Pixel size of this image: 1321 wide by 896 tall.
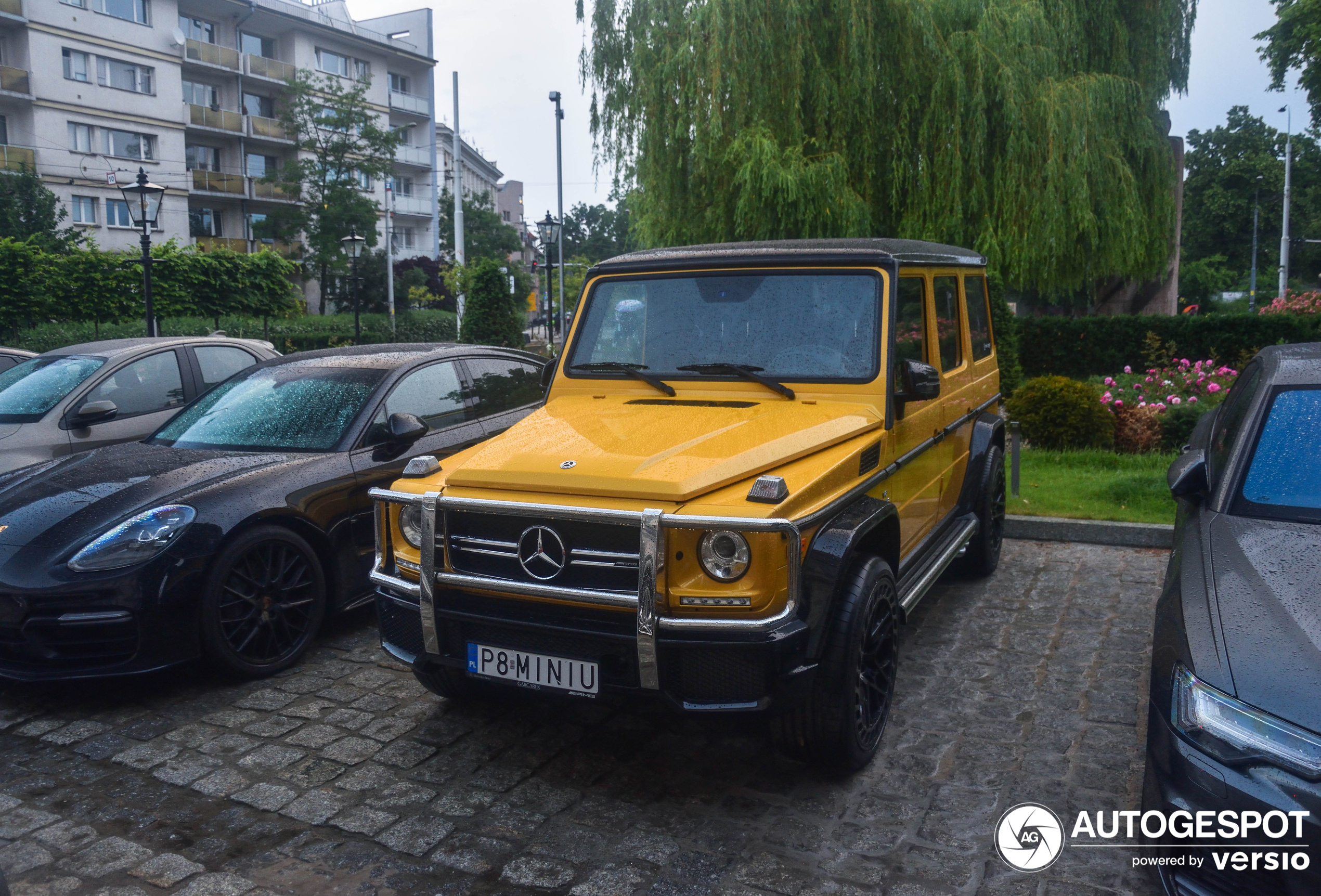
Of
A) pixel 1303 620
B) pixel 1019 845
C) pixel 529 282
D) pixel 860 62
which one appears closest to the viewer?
pixel 1303 620

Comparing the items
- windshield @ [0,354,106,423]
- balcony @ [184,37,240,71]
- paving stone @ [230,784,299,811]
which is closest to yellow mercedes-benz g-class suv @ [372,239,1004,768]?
paving stone @ [230,784,299,811]

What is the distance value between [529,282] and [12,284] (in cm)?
4389

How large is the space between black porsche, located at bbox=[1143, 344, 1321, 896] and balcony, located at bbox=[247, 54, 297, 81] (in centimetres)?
5166

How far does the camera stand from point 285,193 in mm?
47469

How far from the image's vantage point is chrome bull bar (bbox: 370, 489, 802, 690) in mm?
3295

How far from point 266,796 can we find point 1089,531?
243 inches

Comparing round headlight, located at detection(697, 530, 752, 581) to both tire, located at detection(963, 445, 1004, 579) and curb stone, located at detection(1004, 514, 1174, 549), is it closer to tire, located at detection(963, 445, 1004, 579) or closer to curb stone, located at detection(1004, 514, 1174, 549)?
tire, located at detection(963, 445, 1004, 579)

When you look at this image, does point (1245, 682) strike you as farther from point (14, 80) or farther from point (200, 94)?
point (200, 94)

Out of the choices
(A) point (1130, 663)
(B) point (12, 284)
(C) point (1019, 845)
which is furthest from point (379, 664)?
(B) point (12, 284)

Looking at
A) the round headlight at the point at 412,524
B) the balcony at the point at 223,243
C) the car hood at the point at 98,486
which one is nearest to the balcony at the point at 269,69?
the balcony at the point at 223,243

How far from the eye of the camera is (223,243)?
46.5 meters

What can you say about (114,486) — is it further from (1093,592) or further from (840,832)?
(1093,592)

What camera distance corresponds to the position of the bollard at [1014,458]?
23.8ft

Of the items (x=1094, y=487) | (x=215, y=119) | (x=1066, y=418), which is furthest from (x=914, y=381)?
(x=215, y=119)
